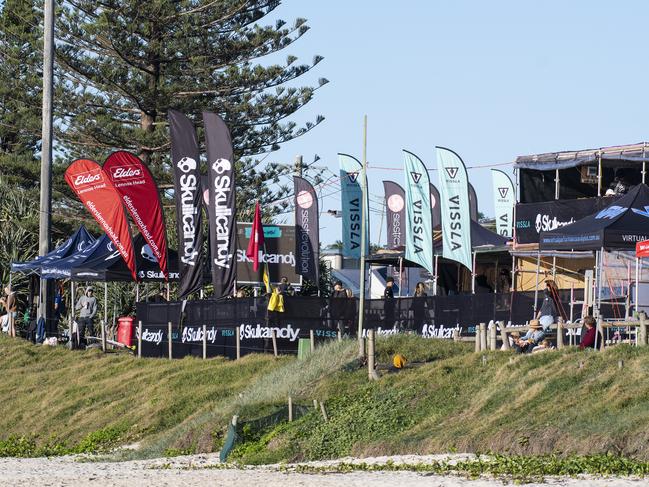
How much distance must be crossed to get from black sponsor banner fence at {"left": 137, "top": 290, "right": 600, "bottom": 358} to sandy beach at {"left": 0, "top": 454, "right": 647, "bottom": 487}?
7.13 metres

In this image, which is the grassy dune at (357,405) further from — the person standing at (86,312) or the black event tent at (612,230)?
the person standing at (86,312)

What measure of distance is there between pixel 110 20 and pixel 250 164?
7.76 metres

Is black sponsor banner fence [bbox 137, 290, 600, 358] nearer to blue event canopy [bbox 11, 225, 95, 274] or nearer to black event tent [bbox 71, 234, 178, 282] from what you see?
black event tent [bbox 71, 234, 178, 282]

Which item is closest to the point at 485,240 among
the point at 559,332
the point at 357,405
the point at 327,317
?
the point at 327,317

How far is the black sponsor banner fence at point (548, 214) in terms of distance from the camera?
99.6 ft

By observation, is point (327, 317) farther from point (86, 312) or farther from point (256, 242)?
point (86, 312)

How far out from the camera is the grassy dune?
1767cm

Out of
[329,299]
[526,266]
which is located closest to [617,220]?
[329,299]

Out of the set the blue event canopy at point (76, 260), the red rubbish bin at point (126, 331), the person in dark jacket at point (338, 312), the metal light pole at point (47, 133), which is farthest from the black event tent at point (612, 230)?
the metal light pole at point (47, 133)

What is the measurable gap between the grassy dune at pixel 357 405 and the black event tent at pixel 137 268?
2617mm

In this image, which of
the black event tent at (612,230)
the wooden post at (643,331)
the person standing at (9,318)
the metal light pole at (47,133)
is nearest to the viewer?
the wooden post at (643,331)

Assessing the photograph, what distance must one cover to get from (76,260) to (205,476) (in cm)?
1730

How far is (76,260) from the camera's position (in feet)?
112

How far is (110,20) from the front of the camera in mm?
46938
